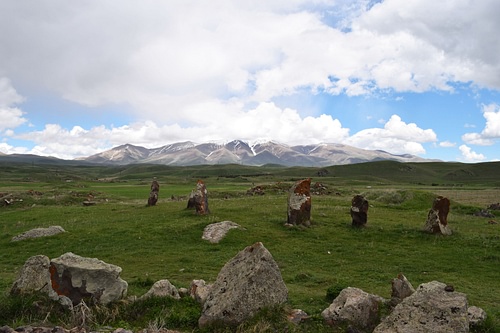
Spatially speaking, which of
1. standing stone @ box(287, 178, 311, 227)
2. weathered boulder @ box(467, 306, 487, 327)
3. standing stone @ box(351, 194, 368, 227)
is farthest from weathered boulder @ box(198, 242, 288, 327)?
standing stone @ box(351, 194, 368, 227)

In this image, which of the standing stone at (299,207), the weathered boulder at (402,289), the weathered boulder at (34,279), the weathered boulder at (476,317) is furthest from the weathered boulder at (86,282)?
the standing stone at (299,207)

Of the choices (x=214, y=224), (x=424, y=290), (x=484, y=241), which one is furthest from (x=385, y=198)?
(x=424, y=290)

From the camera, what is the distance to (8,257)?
24219 mm

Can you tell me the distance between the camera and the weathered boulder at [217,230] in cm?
2673

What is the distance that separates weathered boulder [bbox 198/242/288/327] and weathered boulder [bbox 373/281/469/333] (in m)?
3.50

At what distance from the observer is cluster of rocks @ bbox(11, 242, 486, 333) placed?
421 inches

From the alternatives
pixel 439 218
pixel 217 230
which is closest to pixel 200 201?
pixel 217 230

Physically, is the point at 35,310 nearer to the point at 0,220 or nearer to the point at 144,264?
the point at 144,264

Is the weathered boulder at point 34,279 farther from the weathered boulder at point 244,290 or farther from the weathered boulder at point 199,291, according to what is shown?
the weathered boulder at point 244,290

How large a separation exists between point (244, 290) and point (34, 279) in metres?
→ 7.69

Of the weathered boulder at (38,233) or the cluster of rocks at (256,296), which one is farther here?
the weathered boulder at (38,233)

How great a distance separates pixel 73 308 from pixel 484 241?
999 inches

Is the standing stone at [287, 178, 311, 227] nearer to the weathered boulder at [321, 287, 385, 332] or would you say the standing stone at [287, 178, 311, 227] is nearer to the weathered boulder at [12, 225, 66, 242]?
the weathered boulder at [12, 225, 66, 242]

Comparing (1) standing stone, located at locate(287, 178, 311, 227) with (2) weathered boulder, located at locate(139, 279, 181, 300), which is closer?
(2) weathered boulder, located at locate(139, 279, 181, 300)
